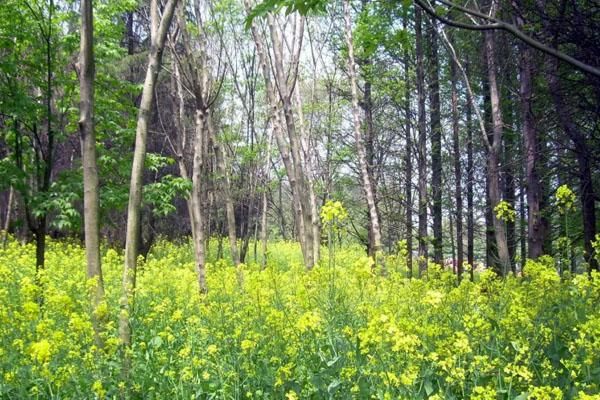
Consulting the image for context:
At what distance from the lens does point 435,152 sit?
12.3 meters

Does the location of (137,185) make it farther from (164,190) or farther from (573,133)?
(573,133)

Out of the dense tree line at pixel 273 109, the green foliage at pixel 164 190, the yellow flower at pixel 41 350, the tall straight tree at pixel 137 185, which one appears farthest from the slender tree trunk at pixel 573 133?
the green foliage at pixel 164 190

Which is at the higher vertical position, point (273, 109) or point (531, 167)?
point (273, 109)

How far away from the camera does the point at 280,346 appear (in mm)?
3465

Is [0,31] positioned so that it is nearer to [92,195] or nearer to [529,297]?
[92,195]

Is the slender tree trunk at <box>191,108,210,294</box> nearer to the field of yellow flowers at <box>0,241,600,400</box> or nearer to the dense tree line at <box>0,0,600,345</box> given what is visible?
the dense tree line at <box>0,0,600,345</box>

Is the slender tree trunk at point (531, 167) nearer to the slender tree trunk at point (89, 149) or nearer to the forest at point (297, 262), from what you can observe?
the forest at point (297, 262)

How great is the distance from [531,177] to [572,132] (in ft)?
3.80

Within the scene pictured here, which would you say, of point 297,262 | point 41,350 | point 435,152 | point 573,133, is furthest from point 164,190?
point 435,152

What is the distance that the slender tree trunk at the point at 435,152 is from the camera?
1109 cm

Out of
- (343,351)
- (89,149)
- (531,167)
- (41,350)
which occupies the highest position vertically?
(531,167)

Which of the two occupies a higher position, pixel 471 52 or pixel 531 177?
pixel 471 52

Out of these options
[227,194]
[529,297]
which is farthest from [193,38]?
[529,297]

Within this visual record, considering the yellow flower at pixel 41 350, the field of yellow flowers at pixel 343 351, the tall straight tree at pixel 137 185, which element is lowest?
the field of yellow flowers at pixel 343 351
